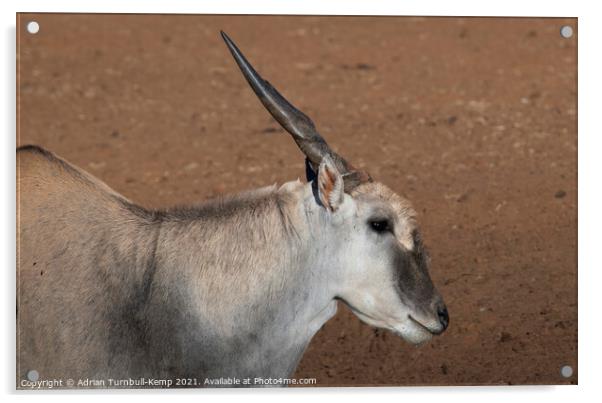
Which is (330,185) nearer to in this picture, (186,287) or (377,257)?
(377,257)

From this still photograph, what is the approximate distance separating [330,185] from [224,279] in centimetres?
62

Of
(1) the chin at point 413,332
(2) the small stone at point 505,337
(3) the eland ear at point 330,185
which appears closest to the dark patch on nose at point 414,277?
(1) the chin at point 413,332

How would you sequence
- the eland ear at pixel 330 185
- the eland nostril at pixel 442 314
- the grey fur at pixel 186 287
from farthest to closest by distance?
the eland nostril at pixel 442 314 < the grey fur at pixel 186 287 < the eland ear at pixel 330 185

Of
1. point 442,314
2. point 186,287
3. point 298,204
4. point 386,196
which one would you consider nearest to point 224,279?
point 186,287

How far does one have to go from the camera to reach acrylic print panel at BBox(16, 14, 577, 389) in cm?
505

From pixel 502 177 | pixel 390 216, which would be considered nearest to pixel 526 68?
pixel 502 177

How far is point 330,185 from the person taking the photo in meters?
4.95

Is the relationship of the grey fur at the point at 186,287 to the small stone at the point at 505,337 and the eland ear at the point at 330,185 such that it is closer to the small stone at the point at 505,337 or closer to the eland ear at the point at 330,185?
the eland ear at the point at 330,185

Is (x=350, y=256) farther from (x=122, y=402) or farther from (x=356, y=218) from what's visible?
(x=122, y=402)

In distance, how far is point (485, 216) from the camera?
302 inches

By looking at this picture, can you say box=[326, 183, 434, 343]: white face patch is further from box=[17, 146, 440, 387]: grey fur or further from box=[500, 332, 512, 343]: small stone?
box=[500, 332, 512, 343]: small stone

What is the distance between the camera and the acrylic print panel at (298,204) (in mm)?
5055

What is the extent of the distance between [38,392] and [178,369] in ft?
2.42
